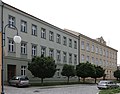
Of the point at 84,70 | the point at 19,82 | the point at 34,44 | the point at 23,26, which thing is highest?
the point at 23,26

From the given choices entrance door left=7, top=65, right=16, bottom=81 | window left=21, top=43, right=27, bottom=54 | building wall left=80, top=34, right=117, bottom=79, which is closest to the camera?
entrance door left=7, top=65, right=16, bottom=81

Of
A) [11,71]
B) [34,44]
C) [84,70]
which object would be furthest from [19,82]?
[84,70]

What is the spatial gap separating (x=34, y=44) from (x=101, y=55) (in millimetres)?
42249

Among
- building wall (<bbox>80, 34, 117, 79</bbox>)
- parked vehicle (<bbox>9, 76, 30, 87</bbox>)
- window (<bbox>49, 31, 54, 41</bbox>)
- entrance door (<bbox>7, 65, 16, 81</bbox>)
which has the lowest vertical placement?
parked vehicle (<bbox>9, 76, 30, 87</bbox>)

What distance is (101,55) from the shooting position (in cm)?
8269

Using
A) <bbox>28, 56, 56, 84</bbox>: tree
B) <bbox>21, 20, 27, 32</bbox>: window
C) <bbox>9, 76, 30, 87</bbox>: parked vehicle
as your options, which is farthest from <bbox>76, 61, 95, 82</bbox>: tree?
<bbox>9, 76, 30, 87</bbox>: parked vehicle

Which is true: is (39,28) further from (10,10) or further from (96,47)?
(96,47)

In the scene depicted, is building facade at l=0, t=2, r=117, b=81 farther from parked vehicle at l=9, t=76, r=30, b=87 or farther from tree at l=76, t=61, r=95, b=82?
tree at l=76, t=61, r=95, b=82

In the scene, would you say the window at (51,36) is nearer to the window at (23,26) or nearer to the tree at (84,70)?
the tree at (84,70)

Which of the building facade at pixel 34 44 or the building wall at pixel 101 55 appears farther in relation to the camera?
the building wall at pixel 101 55

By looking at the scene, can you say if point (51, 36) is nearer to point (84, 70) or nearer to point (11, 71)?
point (84, 70)

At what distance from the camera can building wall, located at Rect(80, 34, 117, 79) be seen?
68.8 metres

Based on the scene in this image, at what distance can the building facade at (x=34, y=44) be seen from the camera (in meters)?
37.7

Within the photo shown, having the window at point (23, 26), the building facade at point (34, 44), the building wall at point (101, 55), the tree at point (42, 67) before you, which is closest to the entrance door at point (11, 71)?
the building facade at point (34, 44)
